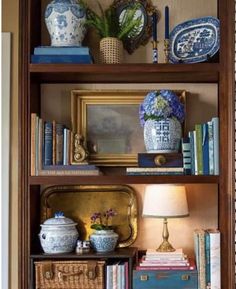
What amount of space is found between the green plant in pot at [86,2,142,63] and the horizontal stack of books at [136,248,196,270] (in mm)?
867

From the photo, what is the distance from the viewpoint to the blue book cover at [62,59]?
1.84m

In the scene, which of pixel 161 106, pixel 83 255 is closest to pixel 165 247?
pixel 83 255

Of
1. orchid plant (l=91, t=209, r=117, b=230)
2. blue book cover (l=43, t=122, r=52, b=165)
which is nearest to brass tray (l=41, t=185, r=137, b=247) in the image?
orchid plant (l=91, t=209, r=117, b=230)

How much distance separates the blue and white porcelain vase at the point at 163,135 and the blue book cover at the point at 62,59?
0.38 m

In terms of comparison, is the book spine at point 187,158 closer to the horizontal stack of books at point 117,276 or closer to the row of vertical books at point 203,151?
the row of vertical books at point 203,151

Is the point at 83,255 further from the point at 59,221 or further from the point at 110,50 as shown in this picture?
the point at 110,50

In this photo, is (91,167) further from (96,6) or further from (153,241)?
(96,6)

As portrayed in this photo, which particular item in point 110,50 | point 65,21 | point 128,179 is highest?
point 65,21

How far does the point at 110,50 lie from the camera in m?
1.94

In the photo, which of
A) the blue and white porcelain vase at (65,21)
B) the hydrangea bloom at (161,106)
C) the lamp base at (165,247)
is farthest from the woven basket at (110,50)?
the lamp base at (165,247)

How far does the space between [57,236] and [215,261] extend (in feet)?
2.16

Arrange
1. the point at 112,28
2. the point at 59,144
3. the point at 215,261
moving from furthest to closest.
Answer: the point at 112,28, the point at 59,144, the point at 215,261

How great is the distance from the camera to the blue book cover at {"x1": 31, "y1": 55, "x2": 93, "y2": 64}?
184 centimetres

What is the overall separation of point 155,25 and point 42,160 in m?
0.81
